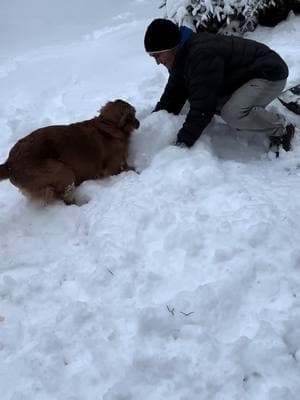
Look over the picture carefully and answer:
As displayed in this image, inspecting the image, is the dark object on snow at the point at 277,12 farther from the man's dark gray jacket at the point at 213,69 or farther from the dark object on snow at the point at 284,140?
the dark object on snow at the point at 284,140

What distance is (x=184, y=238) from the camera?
3510 mm

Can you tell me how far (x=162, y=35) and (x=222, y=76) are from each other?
0.66 meters

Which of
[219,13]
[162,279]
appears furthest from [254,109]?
[219,13]

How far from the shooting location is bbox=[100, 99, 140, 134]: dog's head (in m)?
4.88

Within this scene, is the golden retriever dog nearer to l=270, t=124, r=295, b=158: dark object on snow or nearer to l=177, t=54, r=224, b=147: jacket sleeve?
l=177, t=54, r=224, b=147: jacket sleeve

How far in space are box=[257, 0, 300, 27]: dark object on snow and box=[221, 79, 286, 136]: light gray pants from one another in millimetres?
3549

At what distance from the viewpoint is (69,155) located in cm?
455

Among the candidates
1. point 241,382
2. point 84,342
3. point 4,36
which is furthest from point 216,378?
point 4,36

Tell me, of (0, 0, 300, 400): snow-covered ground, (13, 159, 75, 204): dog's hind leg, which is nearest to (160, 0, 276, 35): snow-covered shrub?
(0, 0, 300, 400): snow-covered ground

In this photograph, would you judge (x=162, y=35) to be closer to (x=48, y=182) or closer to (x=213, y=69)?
(x=213, y=69)

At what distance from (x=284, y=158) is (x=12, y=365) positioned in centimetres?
308

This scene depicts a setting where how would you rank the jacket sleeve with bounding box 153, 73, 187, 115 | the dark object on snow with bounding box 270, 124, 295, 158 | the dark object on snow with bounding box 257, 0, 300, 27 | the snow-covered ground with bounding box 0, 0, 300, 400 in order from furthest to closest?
the dark object on snow with bounding box 257, 0, 300, 27, the jacket sleeve with bounding box 153, 73, 187, 115, the dark object on snow with bounding box 270, 124, 295, 158, the snow-covered ground with bounding box 0, 0, 300, 400

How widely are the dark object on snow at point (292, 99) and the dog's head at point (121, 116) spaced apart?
1.77 meters

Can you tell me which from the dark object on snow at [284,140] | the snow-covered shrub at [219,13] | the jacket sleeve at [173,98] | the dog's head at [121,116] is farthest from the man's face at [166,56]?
the snow-covered shrub at [219,13]
